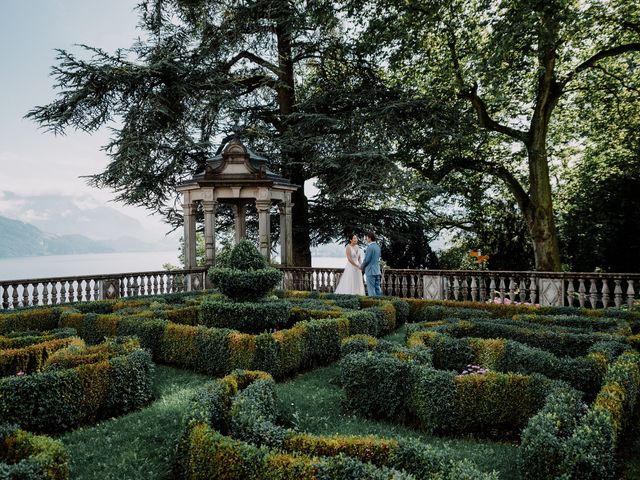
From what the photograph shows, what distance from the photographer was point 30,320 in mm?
9758

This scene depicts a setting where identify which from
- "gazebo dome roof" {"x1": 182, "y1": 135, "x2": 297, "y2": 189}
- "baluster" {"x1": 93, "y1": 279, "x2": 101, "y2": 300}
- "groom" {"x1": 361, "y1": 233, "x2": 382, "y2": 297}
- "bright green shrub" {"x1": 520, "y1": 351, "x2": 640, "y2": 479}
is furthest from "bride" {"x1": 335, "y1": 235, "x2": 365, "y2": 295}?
"bright green shrub" {"x1": 520, "y1": 351, "x2": 640, "y2": 479}

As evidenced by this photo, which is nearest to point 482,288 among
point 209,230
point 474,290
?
point 474,290

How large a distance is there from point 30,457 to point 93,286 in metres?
11.0

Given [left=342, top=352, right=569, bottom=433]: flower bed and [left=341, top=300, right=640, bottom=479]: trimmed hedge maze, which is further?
[left=342, top=352, right=569, bottom=433]: flower bed

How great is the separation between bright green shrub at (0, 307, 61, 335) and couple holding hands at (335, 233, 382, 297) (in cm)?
711

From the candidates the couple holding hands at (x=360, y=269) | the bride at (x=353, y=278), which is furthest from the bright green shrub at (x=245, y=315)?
the bride at (x=353, y=278)

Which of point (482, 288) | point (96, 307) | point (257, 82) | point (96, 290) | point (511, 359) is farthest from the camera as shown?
point (257, 82)

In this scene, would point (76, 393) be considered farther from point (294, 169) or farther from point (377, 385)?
point (294, 169)

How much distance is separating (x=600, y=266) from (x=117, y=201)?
680 inches

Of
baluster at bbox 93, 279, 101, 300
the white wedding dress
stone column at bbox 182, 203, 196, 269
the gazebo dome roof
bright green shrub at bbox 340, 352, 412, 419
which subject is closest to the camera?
bright green shrub at bbox 340, 352, 412, 419

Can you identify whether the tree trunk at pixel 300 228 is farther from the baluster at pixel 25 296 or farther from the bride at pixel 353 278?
the baluster at pixel 25 296

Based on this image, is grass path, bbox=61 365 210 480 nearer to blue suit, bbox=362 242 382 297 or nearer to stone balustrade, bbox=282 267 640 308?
blue suit, bbox=362 242 382 297

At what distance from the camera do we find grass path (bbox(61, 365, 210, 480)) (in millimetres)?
4086

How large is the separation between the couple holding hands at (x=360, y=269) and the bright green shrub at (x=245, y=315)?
16.4 feet
